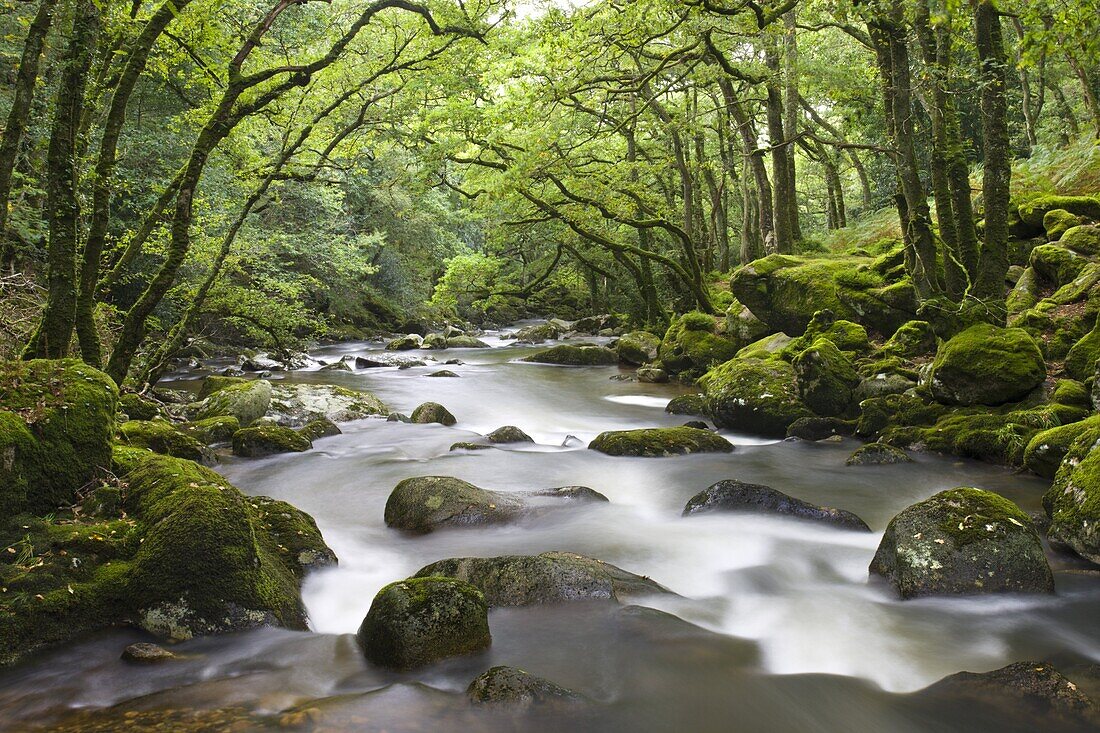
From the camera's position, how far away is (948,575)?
5.04m

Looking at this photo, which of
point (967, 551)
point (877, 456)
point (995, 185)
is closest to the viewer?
point (967, 551)

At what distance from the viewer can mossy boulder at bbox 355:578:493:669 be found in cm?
399

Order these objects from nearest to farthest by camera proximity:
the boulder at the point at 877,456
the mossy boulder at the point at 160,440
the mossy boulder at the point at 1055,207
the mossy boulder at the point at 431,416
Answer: the mossy boulder at the point at 160,440 < the boulder at the point at 877,456 < the mossy boulder at the point at 1055,207 < the mossy boulder at the point at 431,416

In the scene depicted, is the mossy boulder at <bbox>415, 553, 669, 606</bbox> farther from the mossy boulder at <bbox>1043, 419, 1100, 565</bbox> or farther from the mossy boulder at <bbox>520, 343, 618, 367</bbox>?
the mossy boulder at <bbox>520, 343, 618, 367</bbox>

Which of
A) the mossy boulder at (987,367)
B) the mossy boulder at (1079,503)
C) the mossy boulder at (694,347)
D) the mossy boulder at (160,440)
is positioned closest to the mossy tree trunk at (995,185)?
the mossy boulder at (987,367)

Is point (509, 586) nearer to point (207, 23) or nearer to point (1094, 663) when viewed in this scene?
point (1094, 663)

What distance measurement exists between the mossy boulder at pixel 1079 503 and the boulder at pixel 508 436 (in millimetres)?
7181

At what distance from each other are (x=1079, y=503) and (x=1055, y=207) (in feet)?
30.9

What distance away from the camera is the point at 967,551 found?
5.10 meters

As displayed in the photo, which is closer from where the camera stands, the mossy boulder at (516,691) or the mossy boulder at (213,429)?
the mossy boulder at (516,691)

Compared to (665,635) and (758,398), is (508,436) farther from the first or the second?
(665,635)

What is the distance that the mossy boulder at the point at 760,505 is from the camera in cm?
679

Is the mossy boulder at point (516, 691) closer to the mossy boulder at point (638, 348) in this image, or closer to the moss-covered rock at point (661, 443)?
the moss-covered rock at point (661, 443)

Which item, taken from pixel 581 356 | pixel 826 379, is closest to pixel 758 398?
pixel 826 379
